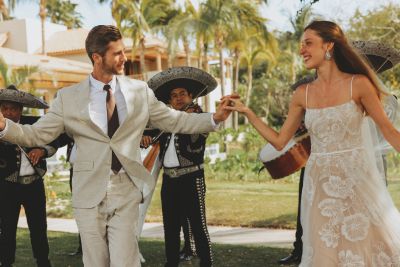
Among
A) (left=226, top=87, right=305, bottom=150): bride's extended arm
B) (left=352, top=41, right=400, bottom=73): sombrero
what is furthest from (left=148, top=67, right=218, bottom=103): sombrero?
(left=226, top=87, right=305, bottom=150): bride's extended arm

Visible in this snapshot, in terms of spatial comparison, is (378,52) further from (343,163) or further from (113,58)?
(113,58)

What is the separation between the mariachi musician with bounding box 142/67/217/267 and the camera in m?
5.59

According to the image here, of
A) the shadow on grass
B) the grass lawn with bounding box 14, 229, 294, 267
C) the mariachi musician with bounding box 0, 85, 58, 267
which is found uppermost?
the mariachi musician with bounding box 0, 85, 58, 267

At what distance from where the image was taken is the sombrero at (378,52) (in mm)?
5104

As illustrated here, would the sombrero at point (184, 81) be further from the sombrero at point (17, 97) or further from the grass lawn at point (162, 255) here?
the grass lawn at point (162, 255)

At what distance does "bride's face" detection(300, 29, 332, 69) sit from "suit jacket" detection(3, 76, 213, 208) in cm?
116

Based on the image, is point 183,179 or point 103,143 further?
point 183,179

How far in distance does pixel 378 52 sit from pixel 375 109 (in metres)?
1.64

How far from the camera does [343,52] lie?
3.84 m

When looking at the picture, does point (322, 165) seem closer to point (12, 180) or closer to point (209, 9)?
point (12, 180)

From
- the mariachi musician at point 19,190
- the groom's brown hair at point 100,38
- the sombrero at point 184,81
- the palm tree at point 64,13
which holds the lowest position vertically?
the mariachi musician at point 19,190

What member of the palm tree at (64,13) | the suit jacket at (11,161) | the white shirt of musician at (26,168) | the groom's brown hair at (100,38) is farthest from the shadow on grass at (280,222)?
the palm tree at (64,13)

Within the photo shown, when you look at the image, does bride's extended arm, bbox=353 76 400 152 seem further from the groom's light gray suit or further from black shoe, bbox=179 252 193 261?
black shoe, bbox=179 252 193 261

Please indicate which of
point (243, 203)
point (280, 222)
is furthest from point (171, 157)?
point (243, 203)
